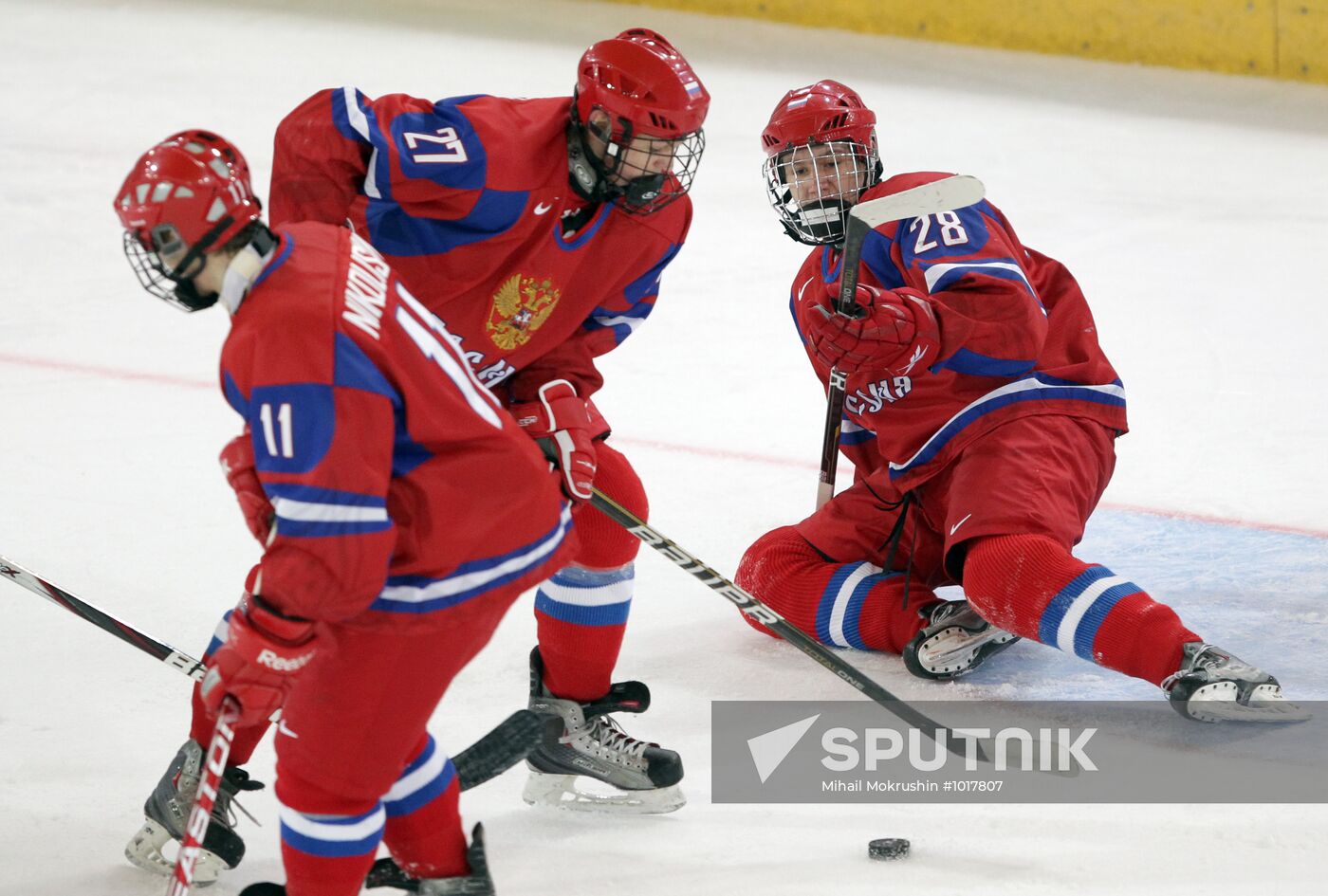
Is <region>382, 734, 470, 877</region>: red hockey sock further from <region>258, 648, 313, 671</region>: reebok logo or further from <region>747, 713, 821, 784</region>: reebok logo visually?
<region>747, 713, 821, 784</region>: reebok logo

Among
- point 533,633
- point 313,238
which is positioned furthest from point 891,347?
point 313,238

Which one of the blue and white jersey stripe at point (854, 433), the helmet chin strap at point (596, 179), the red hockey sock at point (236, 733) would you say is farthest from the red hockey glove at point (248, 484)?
the blue and white jersey stripe at point (854, 433)

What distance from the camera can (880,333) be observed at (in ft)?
9.20

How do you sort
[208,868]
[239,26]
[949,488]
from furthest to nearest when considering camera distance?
1. [239,26]
2. [949,488]
3. [208,868]

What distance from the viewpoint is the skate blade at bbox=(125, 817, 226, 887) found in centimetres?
234

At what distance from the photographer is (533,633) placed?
3162 millimetres

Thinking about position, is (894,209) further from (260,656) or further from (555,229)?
(260,656)

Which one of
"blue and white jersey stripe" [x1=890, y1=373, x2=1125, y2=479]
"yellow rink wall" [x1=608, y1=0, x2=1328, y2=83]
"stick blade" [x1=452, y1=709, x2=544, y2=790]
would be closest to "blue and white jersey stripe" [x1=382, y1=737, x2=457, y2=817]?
"stick blade" [x1=452, y1=709, x2=544, y2=790]

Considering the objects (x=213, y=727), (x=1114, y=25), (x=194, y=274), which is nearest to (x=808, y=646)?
(x=213, y=727)

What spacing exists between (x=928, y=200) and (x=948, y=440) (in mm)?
609

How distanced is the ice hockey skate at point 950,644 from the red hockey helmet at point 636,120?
36.9 inches

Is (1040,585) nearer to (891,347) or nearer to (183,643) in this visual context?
(891,347)

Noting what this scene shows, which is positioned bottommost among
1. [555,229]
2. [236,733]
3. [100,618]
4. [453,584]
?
[236,733]

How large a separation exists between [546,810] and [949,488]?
0.96 metres
